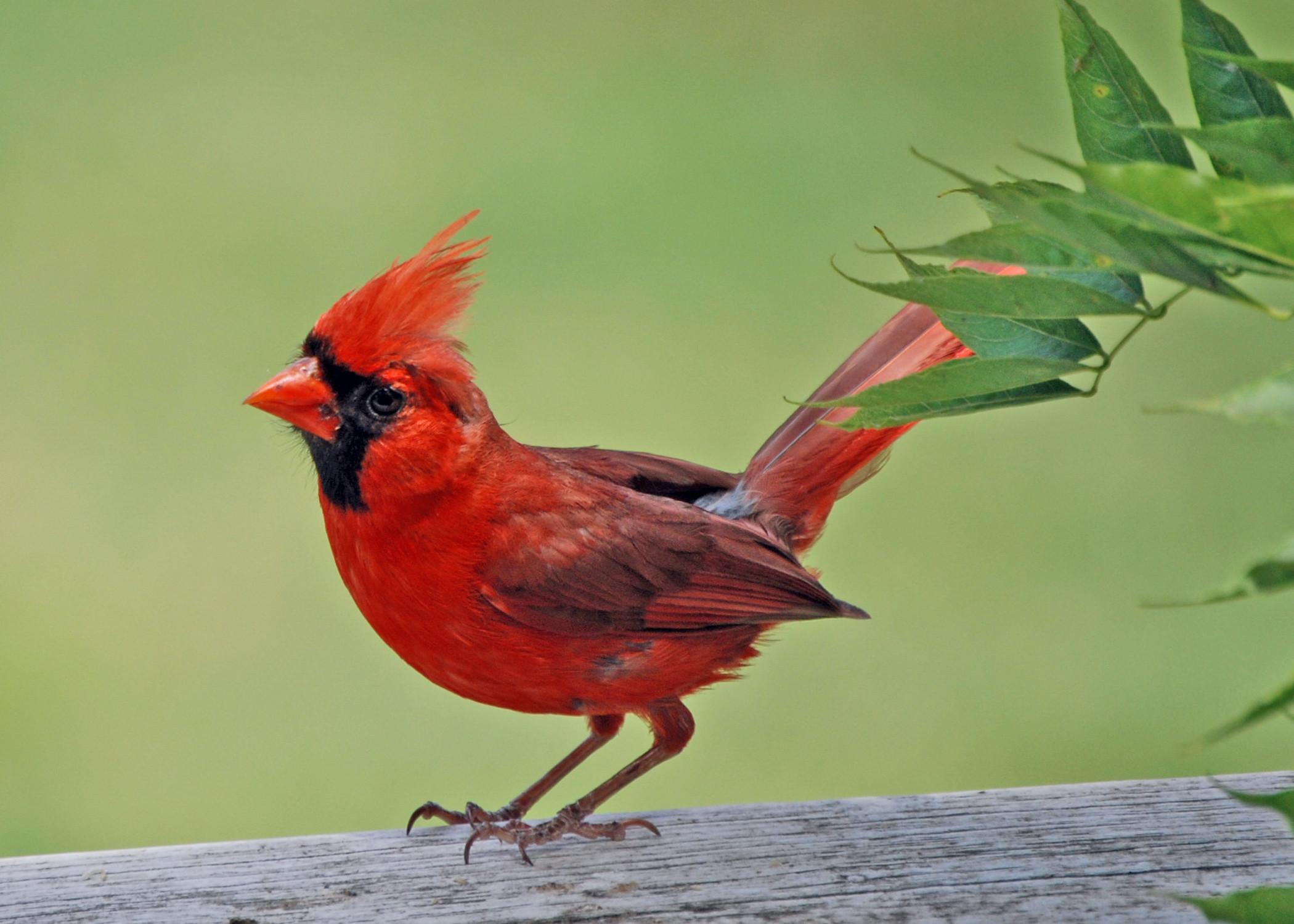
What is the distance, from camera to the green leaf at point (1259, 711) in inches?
29.2

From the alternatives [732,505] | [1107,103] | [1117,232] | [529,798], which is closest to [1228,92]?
[1107,103]

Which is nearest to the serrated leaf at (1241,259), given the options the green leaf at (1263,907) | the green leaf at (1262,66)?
the green leaf at (1262,66)

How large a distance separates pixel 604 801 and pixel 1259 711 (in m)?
1.38

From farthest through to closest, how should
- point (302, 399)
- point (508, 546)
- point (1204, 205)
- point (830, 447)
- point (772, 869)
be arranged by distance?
point (830, 447)
point (508, 546)
point (302, 399)
point (772, 869)
point (1204, 205)

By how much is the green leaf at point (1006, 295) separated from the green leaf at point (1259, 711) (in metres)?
0.35

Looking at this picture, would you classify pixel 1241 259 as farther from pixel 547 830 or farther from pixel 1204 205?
pixel 547 830

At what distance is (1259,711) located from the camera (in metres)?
0.74

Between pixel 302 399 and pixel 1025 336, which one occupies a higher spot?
pixel 302 399

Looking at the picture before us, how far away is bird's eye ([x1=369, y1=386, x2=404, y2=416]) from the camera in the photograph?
181cm

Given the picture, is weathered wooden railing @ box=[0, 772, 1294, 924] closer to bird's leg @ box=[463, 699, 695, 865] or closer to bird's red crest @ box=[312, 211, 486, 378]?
bird's leg @ box=[463, 699, 695, 865]

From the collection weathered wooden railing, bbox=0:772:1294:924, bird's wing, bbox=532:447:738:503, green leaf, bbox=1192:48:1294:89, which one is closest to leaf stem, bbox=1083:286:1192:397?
green leaf, bbox=1192:48:1294:89

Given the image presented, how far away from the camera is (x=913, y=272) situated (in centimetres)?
111

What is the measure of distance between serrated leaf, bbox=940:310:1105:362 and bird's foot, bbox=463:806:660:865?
2.95ft

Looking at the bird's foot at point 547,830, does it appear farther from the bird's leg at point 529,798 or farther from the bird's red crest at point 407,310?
the bird's red crest at point 407,310
